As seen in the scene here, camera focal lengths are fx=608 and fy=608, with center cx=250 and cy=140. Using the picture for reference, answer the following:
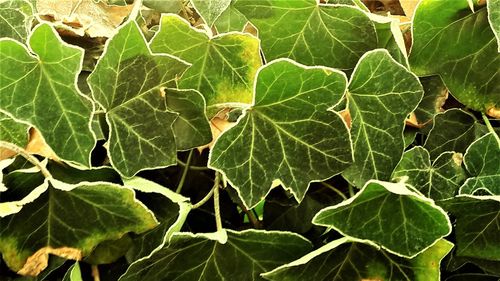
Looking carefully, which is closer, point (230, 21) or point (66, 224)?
point (66, 224)

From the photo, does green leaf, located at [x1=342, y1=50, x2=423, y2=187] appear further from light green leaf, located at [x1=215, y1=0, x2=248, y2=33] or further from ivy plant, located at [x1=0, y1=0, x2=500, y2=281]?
light green leaf, located at [x1=215, y1=0, x2=248, y2=33]

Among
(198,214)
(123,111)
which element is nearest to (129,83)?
(123,111)

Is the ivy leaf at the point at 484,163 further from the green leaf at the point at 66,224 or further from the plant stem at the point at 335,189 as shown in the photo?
the green leaf at the point at 66,224

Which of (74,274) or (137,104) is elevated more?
(137,104)

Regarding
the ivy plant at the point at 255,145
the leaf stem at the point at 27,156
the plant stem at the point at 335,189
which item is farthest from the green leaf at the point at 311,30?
the leaf stem at the point at 27,156

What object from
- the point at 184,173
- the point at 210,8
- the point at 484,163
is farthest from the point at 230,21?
the point at 484,163

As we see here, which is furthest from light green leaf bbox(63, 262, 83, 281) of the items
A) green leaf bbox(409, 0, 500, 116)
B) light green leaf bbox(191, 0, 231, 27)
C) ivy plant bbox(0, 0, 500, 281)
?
green leaf bbox(409, 0, 500, 116)

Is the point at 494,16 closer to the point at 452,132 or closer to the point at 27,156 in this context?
the point at 452,132
